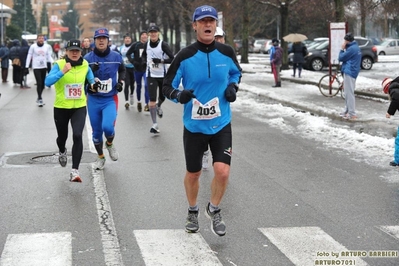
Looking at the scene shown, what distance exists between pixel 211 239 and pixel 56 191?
2.70 m

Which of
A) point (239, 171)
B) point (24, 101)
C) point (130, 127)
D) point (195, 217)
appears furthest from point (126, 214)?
point (24, 101)

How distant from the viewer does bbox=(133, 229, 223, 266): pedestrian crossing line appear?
17.9 ft

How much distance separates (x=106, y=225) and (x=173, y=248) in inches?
40.7

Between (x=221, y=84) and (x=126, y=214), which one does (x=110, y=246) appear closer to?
(x=126, y=214)

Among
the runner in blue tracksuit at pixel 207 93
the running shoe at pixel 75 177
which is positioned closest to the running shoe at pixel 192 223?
the runner in blue tracksuit at pixel 207 93

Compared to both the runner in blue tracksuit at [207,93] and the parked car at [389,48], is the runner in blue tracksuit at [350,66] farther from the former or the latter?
the parked car at [389,48]

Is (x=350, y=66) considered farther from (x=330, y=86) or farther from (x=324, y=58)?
(x=324, y=58)

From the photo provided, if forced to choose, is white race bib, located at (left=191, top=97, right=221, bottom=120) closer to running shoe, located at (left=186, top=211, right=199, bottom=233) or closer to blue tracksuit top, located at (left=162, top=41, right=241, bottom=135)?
blue tracksuit top, located at (left=162, top=41, right=241, bottom=135)

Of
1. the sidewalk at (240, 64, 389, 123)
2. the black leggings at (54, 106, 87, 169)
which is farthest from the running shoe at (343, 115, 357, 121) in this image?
the black leggings at (54, 106, 87, 169)

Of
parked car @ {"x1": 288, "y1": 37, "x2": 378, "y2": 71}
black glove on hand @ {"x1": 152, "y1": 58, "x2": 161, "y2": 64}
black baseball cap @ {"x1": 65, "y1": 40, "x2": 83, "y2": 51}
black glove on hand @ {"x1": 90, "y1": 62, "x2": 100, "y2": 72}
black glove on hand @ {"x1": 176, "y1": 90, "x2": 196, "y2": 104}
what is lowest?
black glove on hand @ {"x1": 176, "y1": 90, "x2": 196, "y2": 104}

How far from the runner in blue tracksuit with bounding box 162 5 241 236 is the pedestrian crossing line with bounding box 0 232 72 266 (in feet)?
3.85

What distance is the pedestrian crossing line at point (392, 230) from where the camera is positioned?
631cm

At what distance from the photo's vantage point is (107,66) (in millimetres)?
9492

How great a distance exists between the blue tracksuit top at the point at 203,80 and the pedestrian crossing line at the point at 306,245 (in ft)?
3.65
